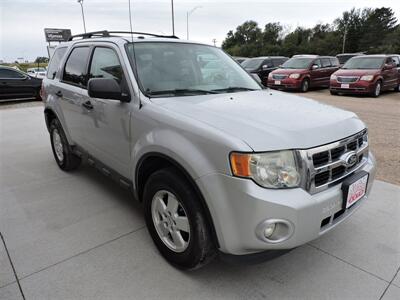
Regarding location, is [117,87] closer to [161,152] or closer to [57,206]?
[161,152]

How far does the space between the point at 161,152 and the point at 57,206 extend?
1.88 meters

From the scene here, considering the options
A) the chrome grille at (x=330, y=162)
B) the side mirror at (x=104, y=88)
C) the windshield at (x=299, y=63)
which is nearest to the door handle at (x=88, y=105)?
the side mirror at (x=104, y=88)

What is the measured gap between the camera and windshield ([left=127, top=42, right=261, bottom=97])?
269cm

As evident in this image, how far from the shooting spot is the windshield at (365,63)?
1209 centimetres

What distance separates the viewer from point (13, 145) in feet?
20.3

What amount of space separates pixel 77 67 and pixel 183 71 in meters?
1.51

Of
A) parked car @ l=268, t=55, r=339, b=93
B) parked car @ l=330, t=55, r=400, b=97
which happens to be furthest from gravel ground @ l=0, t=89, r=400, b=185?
parked car @ l=268, t=55, r=339, b=93

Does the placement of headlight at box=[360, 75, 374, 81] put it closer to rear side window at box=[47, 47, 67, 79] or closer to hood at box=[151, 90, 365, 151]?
hood at box=[151, 90, 365, 151]

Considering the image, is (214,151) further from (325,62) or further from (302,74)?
(325,62)

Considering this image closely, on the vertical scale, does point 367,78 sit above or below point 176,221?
below

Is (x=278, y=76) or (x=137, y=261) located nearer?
(x=137, y=261)

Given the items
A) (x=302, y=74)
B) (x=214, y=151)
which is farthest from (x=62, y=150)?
(x=302, y=74)

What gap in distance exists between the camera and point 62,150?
4395mm

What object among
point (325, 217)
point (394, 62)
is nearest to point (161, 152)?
point (325, 217)
